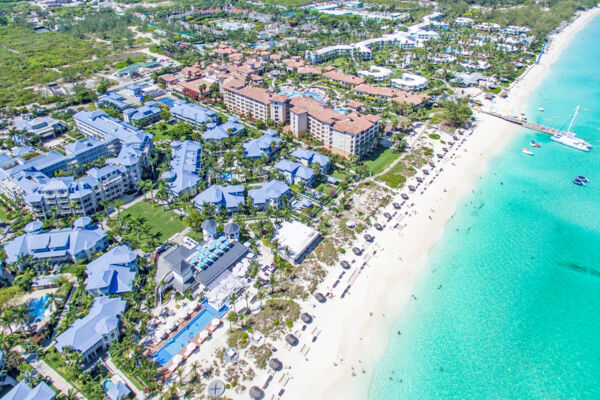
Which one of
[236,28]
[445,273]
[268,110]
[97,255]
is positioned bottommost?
[445,273]

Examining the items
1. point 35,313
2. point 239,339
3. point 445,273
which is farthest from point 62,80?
point 445,273

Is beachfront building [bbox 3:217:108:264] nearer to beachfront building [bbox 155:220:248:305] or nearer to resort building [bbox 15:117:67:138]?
beachfront building [bbox 155:220:248:305]

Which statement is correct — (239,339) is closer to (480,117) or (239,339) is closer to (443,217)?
(443,217)

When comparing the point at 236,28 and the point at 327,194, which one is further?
the point at 236,28

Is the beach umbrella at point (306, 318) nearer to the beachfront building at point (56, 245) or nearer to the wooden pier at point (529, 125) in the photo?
the beachfront building at point (56, 245)

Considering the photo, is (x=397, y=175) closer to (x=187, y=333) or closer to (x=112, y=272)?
(x=187, y=333)

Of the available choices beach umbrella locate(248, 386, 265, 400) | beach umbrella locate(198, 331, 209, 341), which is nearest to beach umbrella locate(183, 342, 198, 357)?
beach umbrella locate(198, 331, 209, 341)
